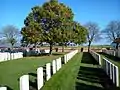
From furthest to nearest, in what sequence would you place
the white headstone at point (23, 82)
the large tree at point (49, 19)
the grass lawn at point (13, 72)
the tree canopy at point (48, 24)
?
1. the large tree at point (49, 19)
2. the tree canopy at point (48, 24)
3. the grass lawn at point (13, 72)
4. the white headstone at point (23, 82)

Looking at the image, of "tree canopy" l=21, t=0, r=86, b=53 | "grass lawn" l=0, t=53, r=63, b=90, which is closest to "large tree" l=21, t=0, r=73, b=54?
"tree canopy" l=21, t=0, r=86, b=53

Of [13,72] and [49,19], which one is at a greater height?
[49,19]

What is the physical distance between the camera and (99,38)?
127 m

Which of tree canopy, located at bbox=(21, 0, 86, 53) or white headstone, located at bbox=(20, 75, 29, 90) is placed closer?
white headstone, located at bbox=(20, 75, 29, 90)

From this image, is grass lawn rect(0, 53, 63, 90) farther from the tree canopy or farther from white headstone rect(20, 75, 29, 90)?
the tree canopy

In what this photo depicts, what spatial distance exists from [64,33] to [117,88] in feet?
134

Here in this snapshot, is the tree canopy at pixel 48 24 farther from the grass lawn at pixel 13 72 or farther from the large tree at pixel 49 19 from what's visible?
the grass lawn at pixel 13 72

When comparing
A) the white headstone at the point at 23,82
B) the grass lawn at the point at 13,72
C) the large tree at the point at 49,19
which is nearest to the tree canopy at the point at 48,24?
the large tree at the point at 49,19

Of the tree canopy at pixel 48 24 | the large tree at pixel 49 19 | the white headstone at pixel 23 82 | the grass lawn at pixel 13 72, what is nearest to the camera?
the white headstone at pixel 23 82

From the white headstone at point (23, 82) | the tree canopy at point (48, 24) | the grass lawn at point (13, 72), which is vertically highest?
the tree canopy at point (48, 24)

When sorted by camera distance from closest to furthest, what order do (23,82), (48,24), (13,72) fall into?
1. (23,82)
2. (13,72)
3. (48,24)

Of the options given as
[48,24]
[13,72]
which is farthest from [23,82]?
[48,24]

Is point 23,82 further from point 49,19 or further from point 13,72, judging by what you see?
point 49,19

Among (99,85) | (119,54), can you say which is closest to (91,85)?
(99,85)
